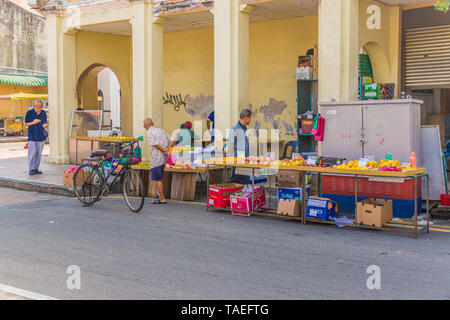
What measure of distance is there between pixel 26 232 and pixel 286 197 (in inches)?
176

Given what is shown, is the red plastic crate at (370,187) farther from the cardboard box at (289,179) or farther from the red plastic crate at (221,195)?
the red plastic crate at (221,195)

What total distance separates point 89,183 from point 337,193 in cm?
495

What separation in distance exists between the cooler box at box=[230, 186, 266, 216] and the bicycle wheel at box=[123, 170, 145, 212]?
1.72m

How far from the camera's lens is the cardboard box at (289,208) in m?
9.56

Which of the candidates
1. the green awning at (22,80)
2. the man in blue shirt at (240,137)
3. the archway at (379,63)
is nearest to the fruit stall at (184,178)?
the man in blue shirt at (240,137)

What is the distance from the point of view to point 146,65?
1603 cm

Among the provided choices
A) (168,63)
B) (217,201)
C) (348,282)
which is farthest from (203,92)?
(348,282)

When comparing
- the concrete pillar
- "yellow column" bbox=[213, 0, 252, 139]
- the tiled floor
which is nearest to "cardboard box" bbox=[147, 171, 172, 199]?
"yellow column" bbox=[213, 0, 252, 139]

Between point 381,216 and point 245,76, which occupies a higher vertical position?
point 245,76

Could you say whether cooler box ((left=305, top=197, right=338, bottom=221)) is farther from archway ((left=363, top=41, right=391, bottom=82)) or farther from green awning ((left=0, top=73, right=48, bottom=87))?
green awning ((left=0, top=73, right=48, bottom=87))

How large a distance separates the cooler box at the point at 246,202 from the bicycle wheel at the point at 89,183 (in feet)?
9.00

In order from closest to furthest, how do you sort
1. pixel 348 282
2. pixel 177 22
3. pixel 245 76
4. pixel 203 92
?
pixel 348 282 < pixel 245 76 < pixel 177 22 < pixel 203 92
